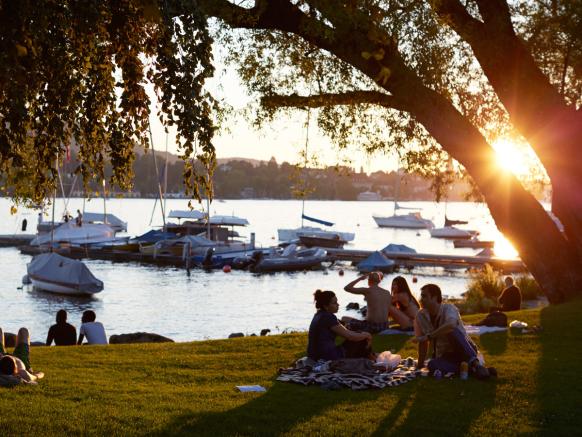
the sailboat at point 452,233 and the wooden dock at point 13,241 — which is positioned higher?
the sailboat at point 452,233

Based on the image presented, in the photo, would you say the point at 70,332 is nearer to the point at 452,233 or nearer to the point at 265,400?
the point at 265,400

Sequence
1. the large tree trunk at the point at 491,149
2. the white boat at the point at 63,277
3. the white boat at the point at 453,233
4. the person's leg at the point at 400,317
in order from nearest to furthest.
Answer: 1. the person's leg at the point at 400,317
2. the large tree trunk at the point at 491,149
3. the white boat at the point at 63,277
4. the white boat at the point at 453,233

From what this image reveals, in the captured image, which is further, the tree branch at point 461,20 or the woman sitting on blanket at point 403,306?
the tree branch at point 461,20

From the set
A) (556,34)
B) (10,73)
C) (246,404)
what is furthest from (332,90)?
(10,73)

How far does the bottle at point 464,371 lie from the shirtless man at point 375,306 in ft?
14.7

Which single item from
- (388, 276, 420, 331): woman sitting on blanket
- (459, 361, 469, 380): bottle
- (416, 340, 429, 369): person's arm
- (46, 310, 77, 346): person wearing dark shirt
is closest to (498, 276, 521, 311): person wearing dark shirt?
(388, 276, 420, 331): woman sitting on blanket

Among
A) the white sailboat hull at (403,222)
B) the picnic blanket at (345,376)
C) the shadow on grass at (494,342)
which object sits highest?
the white sailboat hull at (403,222)

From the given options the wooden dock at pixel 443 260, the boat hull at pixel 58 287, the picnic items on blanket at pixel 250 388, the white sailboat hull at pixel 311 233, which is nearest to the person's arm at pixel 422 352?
the picnic items on blanket at pixel 250 388

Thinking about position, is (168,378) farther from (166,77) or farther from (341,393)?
(166,77)

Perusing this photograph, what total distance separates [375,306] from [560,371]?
4760 mm

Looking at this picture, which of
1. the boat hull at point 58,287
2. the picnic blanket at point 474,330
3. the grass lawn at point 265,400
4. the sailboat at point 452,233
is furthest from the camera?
the sailboat at point 452,233

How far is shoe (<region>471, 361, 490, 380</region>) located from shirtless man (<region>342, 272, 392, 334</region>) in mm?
4541

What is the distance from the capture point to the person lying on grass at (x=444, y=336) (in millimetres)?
11094

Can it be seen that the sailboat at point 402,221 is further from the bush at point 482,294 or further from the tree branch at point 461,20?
the tree branch at point 461,20
